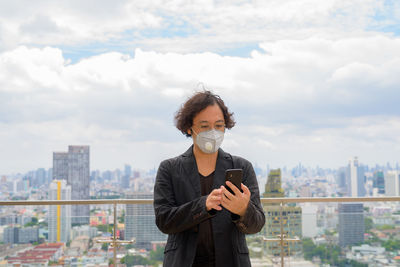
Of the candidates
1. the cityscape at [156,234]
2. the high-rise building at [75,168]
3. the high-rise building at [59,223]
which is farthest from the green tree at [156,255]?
the high-rise building at [75,168]

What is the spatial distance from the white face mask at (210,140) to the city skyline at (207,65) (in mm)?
4527

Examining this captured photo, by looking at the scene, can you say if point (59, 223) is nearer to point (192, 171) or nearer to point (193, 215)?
point (192, 171)

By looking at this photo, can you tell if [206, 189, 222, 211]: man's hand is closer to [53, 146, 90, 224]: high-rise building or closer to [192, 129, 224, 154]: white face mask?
[192, 129, 224, 154]: white face mask

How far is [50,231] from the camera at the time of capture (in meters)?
3.32

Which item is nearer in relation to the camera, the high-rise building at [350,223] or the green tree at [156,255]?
the green tree at [156,255]

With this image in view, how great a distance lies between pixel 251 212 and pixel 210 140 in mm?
306

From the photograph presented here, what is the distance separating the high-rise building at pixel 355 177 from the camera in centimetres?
966

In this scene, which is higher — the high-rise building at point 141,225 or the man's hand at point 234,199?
the man's hand at point 234,199

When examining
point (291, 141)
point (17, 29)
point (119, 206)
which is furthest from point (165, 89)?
point (291, 141)

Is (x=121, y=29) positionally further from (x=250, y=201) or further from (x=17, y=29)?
(x=250, y=201)

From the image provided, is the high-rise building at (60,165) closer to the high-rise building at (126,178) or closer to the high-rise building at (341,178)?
the high-rise building at (126,178)

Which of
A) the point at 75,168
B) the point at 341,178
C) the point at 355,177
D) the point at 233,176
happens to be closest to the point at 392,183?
the point at 355,177

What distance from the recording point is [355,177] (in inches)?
430

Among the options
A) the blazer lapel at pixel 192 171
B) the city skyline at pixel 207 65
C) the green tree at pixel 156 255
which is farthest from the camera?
the city skyline at pixel 207 65
